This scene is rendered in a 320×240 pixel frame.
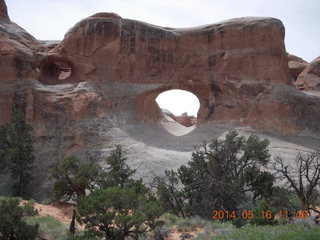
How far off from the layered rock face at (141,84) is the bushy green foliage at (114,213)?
11833 mm

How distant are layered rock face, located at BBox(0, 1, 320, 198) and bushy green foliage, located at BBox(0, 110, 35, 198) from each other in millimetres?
1186

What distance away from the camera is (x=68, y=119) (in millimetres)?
23391

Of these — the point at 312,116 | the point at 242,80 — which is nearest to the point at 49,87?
the point at 242,80

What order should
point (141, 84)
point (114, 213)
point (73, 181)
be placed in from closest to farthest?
point (114, 213) < point (73, 181) < point (141, 84)

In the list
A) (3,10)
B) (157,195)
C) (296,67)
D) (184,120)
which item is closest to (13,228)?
(157,195)

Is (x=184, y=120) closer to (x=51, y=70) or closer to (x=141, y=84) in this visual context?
(x=141, y=84)

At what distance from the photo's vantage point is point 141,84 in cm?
2577

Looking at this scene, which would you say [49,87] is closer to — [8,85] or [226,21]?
[8,85]

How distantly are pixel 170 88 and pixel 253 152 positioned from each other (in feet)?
34.4

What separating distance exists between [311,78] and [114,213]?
26.1 m

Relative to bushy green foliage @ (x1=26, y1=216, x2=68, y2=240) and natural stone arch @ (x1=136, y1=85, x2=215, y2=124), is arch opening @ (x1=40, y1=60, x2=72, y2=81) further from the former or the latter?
bushy green foliage @ (x1=26, y1=216, x2=68, y2=240)

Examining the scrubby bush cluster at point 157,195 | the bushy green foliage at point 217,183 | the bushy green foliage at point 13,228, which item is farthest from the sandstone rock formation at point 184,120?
the bushy green foliage at point 13,228

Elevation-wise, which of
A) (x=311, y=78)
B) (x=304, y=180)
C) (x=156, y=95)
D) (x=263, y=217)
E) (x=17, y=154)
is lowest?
(x=17, y=154)
